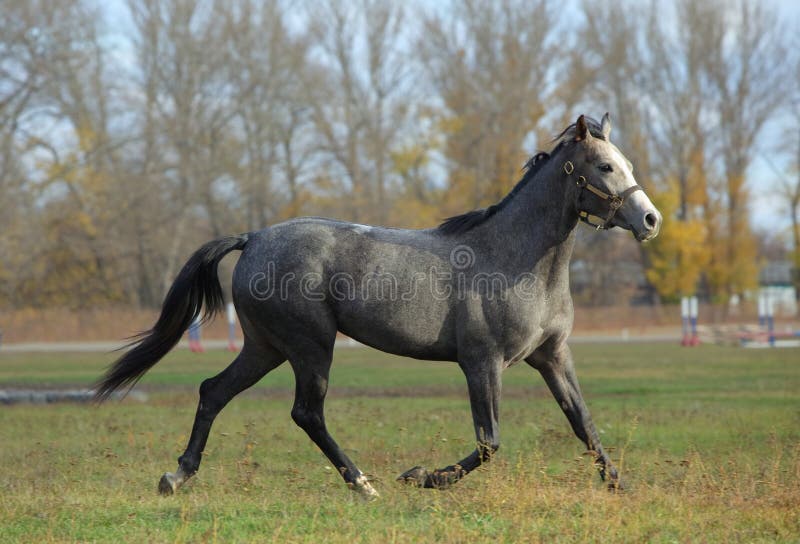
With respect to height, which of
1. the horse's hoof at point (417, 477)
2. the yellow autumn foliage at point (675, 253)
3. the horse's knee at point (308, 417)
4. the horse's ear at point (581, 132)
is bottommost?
the horse's hoof at point (417, 477)

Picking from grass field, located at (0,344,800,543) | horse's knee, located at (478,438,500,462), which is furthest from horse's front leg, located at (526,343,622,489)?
horse's knee, located at (478,438,500,462)

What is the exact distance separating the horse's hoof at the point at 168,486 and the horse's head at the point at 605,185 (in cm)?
333

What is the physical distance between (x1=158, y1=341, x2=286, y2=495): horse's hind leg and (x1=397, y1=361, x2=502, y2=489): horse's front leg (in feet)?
4.85

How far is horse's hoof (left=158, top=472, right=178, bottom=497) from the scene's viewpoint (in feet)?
22.3

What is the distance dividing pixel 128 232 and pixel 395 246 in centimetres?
4322

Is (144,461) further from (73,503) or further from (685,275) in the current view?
(685,275)

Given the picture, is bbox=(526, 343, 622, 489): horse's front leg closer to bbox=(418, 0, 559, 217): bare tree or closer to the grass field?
the grass field

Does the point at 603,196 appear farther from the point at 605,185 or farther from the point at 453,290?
the point at 453,290

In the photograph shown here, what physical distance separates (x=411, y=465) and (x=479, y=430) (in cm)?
189

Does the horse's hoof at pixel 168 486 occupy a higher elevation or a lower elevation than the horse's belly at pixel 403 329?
lower

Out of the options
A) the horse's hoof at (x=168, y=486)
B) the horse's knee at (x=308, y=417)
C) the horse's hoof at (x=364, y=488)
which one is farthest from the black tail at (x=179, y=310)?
the horse's hoof at (x=364, y=488)

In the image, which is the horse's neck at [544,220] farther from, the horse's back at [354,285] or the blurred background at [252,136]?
the blurred background at [252,136]

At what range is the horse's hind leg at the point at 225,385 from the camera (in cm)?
710

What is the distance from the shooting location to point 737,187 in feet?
187
